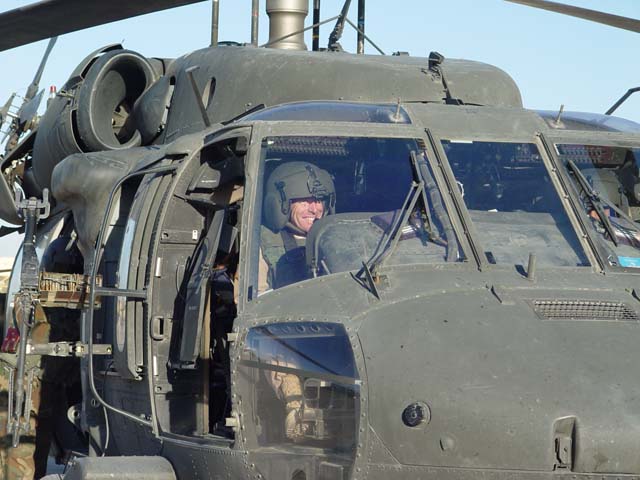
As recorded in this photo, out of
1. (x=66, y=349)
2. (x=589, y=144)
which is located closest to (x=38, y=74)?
(x=66, y=349)

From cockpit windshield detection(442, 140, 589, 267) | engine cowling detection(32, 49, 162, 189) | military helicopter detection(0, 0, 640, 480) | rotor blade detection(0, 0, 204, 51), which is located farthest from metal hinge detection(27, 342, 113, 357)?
rotor blade detection(0, 0, 204, 51)

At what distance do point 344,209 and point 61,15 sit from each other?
326 centimetres

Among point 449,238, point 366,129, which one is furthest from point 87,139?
point 449,238

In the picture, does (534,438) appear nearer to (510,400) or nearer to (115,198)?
(510,400)

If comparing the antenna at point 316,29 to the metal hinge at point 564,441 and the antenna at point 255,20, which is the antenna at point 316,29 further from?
the metal hinge at point 564,441

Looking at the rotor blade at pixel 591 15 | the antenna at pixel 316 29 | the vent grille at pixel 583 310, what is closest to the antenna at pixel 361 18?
the antenna at pixel 316 29

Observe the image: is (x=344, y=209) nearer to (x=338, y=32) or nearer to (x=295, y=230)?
(x=295, y=230)

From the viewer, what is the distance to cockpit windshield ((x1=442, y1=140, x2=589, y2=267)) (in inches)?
203

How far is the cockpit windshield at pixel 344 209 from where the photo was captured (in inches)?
200

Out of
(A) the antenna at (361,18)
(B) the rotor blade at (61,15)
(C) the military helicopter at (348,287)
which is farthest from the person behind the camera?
(A) the antenna at (361,18)

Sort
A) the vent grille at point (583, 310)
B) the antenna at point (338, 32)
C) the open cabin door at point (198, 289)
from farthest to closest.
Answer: the antenna at point (338, 32) → the open cabin door at point (198, 289) → the vent grille at point (583, 310)

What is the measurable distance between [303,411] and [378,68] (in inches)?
124

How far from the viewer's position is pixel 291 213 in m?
5.39

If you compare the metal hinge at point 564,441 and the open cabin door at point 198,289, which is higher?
the open cabin door at point 198,289
